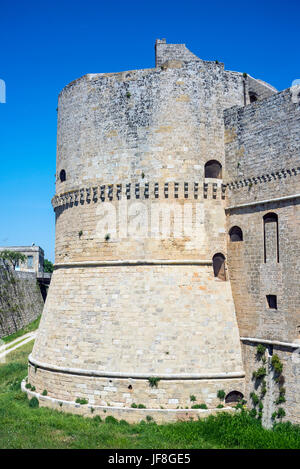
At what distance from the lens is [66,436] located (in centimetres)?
1371

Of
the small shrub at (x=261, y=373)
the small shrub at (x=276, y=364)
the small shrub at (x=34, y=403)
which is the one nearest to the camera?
the small shrub at (x=276, y=364)

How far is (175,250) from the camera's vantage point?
54.8ft

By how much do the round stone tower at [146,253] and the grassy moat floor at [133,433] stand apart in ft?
2.21

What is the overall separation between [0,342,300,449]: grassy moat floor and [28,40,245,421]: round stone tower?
2.21 feet

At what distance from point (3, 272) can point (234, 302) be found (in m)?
21.0

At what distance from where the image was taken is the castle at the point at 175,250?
1510 centimetres

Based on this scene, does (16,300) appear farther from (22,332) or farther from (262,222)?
(262,222)

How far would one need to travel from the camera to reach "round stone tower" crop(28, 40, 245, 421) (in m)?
15.4

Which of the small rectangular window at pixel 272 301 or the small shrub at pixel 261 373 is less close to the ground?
the small rectangular window at pixel 272 301

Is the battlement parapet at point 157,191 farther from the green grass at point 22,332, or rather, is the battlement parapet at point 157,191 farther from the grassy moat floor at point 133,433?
the green grass at point 22,332

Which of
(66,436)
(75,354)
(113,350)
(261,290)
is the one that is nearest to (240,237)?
(261,290)

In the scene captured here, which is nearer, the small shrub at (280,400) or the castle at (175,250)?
the small shrub at (280,400)

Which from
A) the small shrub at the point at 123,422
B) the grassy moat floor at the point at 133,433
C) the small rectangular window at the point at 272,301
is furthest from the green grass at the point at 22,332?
the small rectangular window at the point at 272,301
